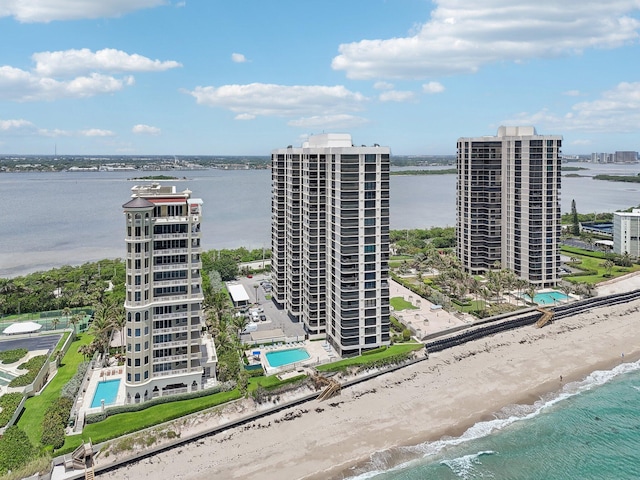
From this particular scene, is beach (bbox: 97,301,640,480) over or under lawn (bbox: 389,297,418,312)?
under

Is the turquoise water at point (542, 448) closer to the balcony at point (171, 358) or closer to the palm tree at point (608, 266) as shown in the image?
the balcony at point (171, 358)

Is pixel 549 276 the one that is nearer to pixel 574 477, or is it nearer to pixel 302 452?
pixel 574 477

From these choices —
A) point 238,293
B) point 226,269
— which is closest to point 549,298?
point 238,293

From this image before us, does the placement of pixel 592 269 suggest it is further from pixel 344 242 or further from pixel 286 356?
pixel 286 356

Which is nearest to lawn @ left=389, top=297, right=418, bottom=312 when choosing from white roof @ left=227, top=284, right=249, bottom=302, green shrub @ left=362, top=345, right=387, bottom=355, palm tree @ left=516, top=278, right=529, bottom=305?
green shrub @ left=362, top=345, right=387, bottom=355

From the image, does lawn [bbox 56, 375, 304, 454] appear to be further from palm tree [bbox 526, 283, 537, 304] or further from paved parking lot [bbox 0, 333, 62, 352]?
palm tree [bbox 526, 283, 537, 304]

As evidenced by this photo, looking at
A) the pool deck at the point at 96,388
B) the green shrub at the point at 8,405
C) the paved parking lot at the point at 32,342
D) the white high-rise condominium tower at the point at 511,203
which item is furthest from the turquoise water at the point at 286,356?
the white high-rise condominium tower at the point at 511,203
